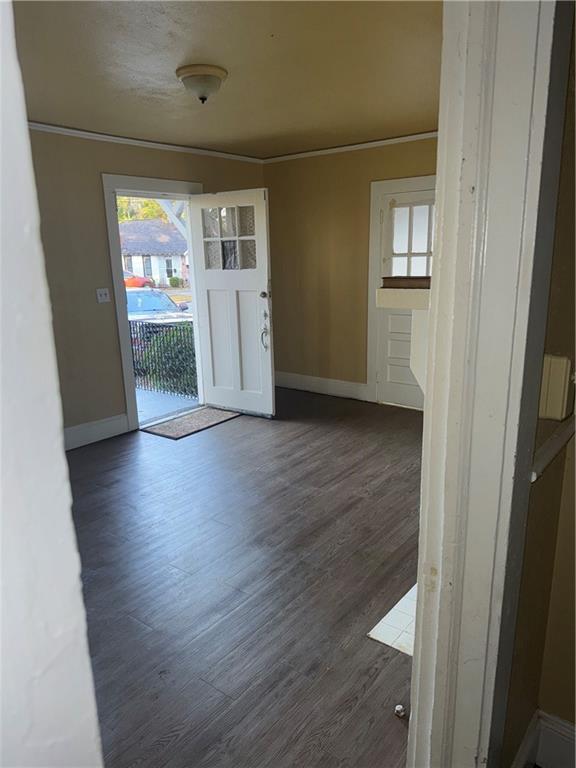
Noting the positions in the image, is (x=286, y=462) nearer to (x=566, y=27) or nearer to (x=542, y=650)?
(x=542, y=650)

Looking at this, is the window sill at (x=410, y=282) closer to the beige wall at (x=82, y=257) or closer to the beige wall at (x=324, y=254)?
the beige wall at (x=82, y=257)

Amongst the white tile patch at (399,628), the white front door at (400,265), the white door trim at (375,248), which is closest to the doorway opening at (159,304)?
the white door trim at (375,248)

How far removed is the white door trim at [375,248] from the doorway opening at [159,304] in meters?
1.74

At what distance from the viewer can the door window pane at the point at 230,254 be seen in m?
4.72

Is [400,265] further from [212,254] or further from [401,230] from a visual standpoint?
[212,254]

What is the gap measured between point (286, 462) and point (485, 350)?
9.82 ft

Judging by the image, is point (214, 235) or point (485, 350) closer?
point (485, 350)

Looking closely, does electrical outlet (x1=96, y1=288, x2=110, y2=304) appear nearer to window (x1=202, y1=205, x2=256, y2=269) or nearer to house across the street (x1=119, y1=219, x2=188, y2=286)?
window (x1=202, y1=205, x2=256, y2=269)

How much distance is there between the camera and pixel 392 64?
2.63 metres

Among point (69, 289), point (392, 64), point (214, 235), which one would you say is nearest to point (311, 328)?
point (214, 235)

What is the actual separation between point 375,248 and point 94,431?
2.97m

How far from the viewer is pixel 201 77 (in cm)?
264

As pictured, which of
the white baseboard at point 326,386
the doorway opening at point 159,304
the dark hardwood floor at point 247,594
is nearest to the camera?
the dark hardwood floor at point 247,594

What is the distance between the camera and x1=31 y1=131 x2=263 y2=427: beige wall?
3.82 metres
